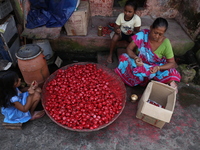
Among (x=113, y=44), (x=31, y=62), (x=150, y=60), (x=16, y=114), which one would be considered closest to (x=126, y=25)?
(x=113, y=44)

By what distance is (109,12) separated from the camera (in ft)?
12.3

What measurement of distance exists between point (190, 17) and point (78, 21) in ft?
7.81

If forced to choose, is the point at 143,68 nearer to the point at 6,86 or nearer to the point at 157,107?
the point at 157,107

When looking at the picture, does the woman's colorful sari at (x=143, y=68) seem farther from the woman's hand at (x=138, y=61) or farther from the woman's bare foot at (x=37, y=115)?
the woman's bare foot at (x=37, y=115)

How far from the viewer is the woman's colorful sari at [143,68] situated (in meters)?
2.39

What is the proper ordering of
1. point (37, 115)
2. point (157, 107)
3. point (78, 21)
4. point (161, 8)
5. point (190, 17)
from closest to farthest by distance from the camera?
point (157, 107)
point (37, 115)
point (78, 21)
point (190, 17)
point (161, 8)

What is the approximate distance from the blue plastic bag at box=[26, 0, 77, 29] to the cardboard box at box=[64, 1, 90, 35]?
12 cm

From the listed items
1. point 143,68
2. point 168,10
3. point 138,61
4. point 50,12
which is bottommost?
point 143,68

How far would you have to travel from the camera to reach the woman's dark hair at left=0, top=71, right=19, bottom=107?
176 centimetres

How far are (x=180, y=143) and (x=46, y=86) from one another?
2.11m

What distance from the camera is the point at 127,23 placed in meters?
2.78

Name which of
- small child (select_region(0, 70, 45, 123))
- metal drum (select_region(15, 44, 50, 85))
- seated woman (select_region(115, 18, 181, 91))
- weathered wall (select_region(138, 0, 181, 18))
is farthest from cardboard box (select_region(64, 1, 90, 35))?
weathered wall (select_region(138, 0, 181, 18))

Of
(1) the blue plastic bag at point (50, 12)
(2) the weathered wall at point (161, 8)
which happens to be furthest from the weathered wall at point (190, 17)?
(1) the blue plastic bag at point (50, 12)

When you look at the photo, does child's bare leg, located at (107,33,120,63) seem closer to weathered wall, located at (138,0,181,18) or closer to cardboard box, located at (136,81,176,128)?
cardboard box, located at (136,81,176,128)
